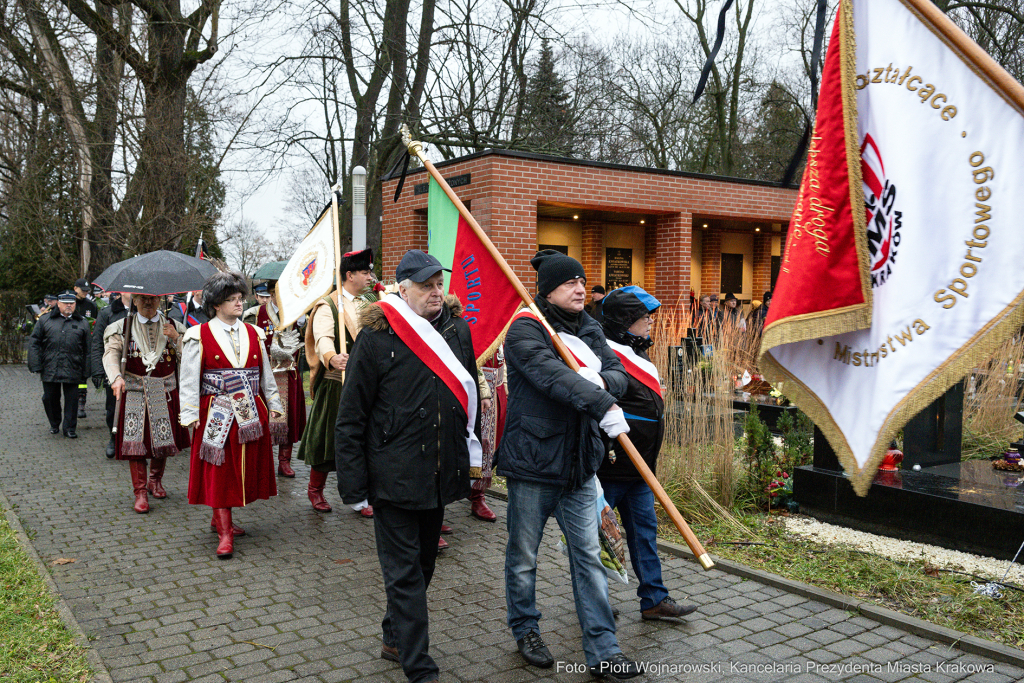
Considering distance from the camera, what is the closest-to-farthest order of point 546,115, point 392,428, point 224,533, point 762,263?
point 392,428 → point 224,533 → point 546,115 → point 762,263

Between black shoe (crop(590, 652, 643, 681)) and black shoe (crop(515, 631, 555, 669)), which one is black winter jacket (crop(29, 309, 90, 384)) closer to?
black shoe (crop(515, 631, 555, 669))

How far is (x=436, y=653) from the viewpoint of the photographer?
427 centimetres

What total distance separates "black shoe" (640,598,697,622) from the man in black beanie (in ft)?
2.15

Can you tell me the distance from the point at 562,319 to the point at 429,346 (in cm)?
71

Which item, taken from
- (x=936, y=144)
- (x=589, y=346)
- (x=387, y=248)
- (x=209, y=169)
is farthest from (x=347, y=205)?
(x=936, y=144)

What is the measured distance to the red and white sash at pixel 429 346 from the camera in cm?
397

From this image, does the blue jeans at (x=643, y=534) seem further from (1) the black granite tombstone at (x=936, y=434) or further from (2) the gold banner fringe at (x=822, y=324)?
(1) the black granite tombstone at (x=936, y=434)

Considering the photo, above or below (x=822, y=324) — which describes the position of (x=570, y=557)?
below

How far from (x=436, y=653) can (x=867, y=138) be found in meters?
3.18

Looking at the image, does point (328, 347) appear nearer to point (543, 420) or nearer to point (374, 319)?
point (374, 319)

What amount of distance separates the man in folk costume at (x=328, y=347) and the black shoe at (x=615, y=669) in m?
3.52

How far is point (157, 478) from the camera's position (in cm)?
787

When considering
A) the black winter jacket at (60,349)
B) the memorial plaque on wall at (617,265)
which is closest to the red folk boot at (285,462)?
the black winter jacket at (60,349)

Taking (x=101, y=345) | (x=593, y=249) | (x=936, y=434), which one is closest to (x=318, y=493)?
(x=101, y=345)
